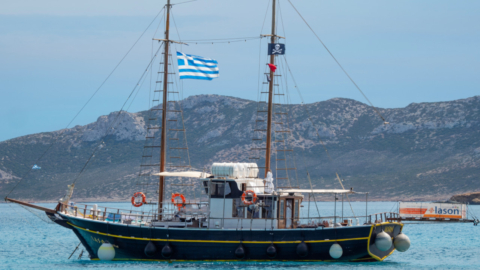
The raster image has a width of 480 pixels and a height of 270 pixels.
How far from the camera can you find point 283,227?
3972 cm

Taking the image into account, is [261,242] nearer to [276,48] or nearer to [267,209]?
[267,209]

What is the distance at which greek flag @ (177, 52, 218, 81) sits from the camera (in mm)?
46562

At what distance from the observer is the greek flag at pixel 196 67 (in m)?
46.6

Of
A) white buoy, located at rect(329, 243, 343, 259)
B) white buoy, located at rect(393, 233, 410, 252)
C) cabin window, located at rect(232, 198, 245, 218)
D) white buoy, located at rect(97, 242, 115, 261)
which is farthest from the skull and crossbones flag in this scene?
white buoy, located at rect(97, 242, 115, 261)

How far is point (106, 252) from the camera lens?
40.2 meters

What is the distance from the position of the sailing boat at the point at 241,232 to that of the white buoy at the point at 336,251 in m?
0.06

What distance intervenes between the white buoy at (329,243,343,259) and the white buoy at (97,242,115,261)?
13365mm

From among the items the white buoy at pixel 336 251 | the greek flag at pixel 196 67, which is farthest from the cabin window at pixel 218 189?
the greek flag at pixel 196 67

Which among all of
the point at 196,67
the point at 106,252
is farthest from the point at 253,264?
the point at 196,67

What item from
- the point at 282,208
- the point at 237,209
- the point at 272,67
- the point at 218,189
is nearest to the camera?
the point at 237,209

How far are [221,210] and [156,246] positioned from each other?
4.46 meters

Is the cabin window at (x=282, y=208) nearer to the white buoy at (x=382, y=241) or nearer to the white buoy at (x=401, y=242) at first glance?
the white buoy at (x=382, y=241)

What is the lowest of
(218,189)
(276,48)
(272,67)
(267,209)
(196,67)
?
(267,209)

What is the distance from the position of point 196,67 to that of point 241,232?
14.1 m
